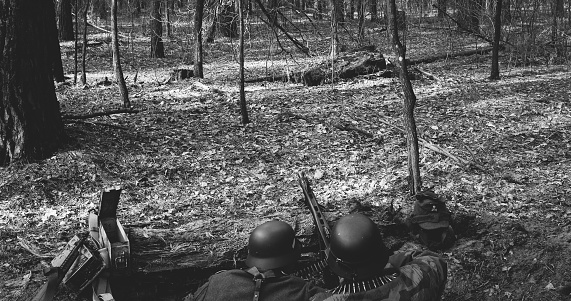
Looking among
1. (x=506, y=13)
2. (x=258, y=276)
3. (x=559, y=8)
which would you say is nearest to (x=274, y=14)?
(x=258, y=276)

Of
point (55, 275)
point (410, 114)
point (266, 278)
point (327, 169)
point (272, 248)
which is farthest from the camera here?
point (327, 169)

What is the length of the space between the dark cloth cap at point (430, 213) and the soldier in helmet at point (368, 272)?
6.92 ft

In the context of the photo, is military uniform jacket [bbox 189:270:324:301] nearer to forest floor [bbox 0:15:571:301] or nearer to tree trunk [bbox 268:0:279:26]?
forest floor [bbox 0:15:571:301]

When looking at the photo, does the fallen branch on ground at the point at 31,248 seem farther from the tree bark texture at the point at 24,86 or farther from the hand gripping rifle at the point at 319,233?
the hand gripping rifle at the point at 319,233

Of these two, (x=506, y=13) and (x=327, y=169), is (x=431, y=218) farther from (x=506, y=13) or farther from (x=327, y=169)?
(x=506, y=13)

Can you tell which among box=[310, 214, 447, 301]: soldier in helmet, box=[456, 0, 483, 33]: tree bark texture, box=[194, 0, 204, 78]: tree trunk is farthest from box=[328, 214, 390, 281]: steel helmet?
box=[456, 0, 483, 33]: tree bark texture

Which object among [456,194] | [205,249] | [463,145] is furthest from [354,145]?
[205,249]

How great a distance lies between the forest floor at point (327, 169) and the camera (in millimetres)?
5527

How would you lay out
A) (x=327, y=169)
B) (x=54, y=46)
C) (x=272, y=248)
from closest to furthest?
(x=272, y=248)
(x=327, y=169)
(x=54, y=46)

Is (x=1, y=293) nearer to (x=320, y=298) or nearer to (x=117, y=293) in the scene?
(x=117, y=293)

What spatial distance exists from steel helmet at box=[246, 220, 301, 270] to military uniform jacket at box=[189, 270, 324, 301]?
12cm

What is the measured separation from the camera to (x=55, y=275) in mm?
4402

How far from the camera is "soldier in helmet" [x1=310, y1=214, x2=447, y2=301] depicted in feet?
10.5

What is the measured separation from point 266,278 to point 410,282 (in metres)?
0.87
